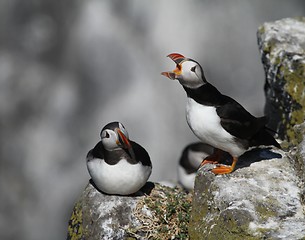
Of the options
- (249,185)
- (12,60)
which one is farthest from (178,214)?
(12,60)

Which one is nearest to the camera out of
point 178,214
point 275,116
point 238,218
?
point 238,218

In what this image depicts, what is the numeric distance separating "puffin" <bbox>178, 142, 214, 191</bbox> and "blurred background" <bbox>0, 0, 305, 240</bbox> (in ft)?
18.4

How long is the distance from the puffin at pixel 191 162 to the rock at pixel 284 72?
1.67m

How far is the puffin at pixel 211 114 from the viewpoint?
18.1ft

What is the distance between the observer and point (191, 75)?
5.50m

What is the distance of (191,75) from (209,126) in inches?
19.2

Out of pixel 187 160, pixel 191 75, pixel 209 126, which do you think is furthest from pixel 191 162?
pixel 191 75

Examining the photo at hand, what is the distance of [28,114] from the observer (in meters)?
16.0

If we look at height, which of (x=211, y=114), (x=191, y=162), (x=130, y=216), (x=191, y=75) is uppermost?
(x=191, y=75)

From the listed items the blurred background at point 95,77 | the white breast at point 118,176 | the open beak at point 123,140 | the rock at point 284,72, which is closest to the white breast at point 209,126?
the open beak at point 123,140

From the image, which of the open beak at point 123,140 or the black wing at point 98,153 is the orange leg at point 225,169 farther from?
the black wing at point 98,153

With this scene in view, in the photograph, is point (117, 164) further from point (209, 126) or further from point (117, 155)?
point (209, 126)

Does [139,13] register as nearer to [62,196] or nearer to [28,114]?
[28,114]

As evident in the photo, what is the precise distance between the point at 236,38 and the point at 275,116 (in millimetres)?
9009
